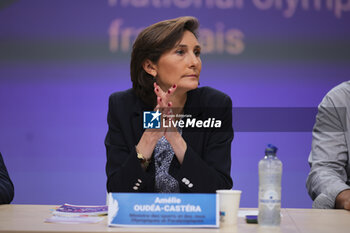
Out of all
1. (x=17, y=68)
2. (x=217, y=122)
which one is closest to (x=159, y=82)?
(x=217, y=122)

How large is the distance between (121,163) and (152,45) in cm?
60

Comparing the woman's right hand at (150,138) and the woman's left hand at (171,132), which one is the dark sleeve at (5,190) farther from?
the woman's left hand at (171,132)

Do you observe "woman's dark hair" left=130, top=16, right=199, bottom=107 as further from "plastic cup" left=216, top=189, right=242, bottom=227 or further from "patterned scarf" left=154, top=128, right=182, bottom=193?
"plastic cup" left=216, top=189, right=242, bottom=227

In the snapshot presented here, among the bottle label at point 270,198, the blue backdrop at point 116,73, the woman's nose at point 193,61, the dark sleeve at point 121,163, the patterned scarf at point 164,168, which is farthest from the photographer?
the blue backdrop at point 116,73

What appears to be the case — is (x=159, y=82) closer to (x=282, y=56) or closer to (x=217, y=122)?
(x=217, y=122)

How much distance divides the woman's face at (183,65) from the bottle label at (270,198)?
88 cm

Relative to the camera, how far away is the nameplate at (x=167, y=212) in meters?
1.42

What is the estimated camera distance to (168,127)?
2.06 meters

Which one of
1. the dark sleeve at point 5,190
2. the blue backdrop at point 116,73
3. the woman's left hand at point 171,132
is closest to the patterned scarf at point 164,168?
the woman's left hand at point 171,132

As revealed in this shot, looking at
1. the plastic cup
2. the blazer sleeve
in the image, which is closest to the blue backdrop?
the blazer sleeve

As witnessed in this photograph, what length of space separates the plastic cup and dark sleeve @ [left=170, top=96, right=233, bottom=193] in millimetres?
457

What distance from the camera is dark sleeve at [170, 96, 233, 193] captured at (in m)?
1.95

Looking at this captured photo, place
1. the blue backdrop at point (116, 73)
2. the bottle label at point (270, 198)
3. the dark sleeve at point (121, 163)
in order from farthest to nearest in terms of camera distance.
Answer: the blue backdrop at point (116, 73), the dark sleeve at point (121, 163), the bottle label at point (270, 198)

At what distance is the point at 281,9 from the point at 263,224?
252 centimetres
